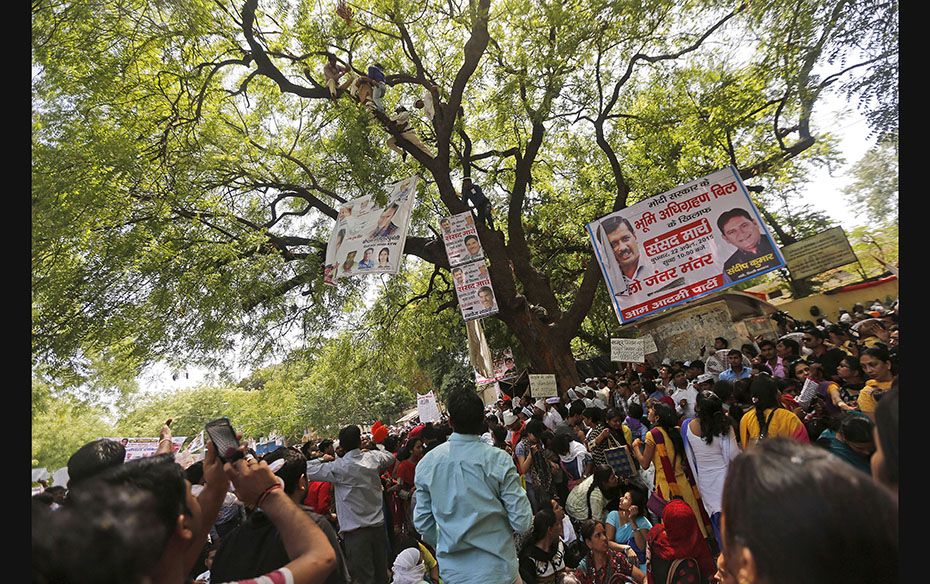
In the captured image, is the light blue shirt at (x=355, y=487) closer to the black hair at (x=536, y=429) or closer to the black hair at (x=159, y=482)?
the black hair at (x=536, y=429)

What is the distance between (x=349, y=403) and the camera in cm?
3853

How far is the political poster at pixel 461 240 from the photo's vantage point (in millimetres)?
8883

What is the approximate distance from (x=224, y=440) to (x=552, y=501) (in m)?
3.03

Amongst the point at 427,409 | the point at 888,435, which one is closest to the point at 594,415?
the point at 427,409

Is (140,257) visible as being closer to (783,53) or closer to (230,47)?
(230,47)

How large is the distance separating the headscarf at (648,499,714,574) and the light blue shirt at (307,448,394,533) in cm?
258

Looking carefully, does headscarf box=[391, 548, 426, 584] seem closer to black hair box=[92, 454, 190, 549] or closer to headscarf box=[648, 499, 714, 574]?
headscarf box=[648, 499, 714, 574]

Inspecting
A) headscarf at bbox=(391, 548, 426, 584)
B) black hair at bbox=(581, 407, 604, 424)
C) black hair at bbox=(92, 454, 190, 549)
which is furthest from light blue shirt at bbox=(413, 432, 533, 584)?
black hair at bbox=(581, 407, 604, 424)

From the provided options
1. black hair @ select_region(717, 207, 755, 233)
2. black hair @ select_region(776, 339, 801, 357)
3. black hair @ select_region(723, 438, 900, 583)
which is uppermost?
black hair @ select_region(717, 207, 755, 233)

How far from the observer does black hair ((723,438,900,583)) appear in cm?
98

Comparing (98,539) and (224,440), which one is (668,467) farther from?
(98,539)

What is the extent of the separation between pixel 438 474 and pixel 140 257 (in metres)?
7.33

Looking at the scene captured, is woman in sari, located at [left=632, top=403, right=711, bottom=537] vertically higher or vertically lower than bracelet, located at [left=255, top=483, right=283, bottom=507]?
lower

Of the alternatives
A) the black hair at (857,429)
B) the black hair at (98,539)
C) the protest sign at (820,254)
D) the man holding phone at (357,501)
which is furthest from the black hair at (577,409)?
the protest sign at (820,254)
